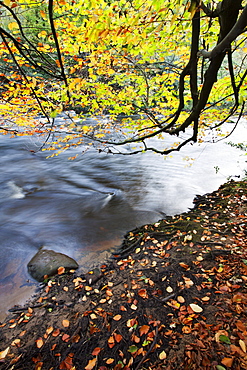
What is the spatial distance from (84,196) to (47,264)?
426 cm

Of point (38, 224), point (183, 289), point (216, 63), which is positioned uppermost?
point (216, 63)

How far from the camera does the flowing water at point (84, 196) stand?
5.30 metres

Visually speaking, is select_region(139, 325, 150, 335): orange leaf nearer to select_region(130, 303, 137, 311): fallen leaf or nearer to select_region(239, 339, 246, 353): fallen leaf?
select_region(130, 303, 137, 311): fallen leaf

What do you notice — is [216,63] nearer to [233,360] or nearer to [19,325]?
[233,360]

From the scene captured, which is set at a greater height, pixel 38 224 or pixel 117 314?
pixel 117 314

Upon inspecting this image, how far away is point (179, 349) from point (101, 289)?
1694mm

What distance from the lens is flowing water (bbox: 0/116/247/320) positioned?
17.4 feet

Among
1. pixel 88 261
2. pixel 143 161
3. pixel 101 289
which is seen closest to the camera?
pixel 101 289

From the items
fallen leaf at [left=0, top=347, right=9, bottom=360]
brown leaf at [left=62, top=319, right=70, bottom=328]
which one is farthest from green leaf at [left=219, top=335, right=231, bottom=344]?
fallen leaf at [left=0, top=347, right=9, bottom=360]

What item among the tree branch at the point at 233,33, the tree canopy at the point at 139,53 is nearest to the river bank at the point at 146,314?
the tree canopy at the point at 139,53

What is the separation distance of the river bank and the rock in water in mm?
339

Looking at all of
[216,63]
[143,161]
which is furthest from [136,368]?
[143,161]

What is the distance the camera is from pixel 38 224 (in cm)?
668

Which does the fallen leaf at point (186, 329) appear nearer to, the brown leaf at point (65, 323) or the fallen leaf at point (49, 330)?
the brown leaf at point (65, 323)
